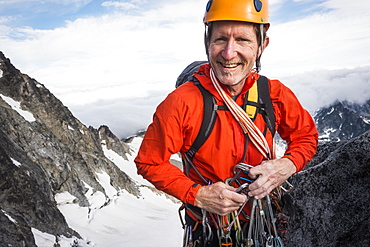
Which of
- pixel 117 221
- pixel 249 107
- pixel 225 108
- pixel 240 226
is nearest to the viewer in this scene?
pixel 225 108

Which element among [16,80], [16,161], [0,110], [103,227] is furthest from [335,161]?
[16,80]

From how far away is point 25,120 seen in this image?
30031 mm

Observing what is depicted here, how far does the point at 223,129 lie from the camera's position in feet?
12.4

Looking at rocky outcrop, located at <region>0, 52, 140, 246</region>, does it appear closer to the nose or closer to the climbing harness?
the climbing harness

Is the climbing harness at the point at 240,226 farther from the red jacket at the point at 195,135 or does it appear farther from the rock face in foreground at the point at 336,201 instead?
the rock face in foreground at the point at 336,201

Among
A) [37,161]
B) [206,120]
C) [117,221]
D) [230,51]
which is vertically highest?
[230,51]

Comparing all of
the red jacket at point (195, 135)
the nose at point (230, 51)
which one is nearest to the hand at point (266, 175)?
the red jacket at point (195, 135)

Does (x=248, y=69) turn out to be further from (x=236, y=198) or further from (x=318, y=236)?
(x=318, y=236)

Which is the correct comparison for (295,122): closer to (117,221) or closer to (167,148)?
(167,148)

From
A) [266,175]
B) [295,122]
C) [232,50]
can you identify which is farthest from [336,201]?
[232,50]

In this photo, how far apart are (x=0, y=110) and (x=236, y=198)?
98.5 ft

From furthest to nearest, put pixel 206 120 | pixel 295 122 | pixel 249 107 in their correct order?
pixel 295 122
pixel 249 107
pixel 206 120

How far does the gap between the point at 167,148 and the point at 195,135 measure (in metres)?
0.39

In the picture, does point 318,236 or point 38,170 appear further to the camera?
point 38,170
